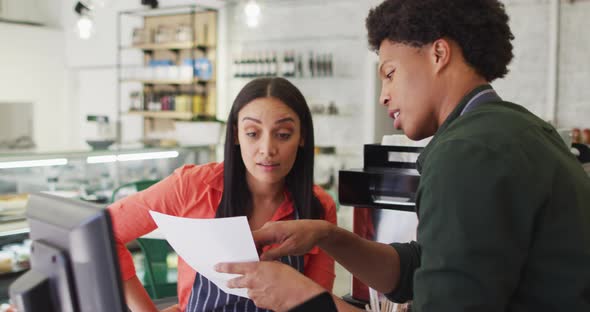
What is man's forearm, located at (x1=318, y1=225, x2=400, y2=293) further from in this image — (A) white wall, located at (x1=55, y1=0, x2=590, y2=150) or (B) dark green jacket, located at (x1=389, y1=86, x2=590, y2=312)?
(A) white wall, located at (x1=55, y1=0, x2=590, y2=150)

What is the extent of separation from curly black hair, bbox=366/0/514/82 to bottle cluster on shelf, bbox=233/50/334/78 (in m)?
5.53

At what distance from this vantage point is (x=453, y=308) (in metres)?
0.88

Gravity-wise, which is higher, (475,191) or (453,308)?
(475,191)

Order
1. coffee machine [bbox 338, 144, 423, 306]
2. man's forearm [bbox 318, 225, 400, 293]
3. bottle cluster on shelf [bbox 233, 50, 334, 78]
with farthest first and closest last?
1. bottle cluster on shelf [bbox 233, 50, 334, 78]
2. coffee machine [bbox 338, 144, 423, 306]
3. man's forearm [bbox 318, 225, 400, 293]

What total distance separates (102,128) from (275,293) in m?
7.18

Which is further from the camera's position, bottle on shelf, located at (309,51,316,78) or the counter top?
bottle on shelf, located at (309,51,316,78)

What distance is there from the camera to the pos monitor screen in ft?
2.82

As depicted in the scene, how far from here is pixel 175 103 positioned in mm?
7867

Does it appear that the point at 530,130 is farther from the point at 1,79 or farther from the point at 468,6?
the point at 1,79

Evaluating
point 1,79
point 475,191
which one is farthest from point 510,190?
point 1,79

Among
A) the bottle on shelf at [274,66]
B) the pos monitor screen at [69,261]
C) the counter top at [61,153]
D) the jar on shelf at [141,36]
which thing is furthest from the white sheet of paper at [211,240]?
the jar on shelf at [141,36]

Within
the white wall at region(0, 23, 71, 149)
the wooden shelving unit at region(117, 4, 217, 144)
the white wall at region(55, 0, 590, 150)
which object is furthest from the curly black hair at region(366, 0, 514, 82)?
the white wall at region(0, 23, 71, 149)

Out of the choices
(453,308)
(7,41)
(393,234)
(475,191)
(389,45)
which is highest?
(7,41)

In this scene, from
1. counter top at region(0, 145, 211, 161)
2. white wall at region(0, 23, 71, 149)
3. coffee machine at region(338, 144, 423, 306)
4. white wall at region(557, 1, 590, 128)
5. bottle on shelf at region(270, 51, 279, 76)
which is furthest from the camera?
white wall at region(0, 23, 71, 149)
